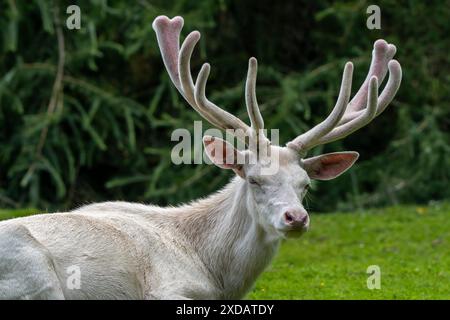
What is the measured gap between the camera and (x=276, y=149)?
7258 mm

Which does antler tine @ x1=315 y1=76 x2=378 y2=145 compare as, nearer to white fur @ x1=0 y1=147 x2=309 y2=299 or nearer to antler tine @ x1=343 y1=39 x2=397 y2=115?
antler tine @ x1=343 y1=39 x2=397 y2=115

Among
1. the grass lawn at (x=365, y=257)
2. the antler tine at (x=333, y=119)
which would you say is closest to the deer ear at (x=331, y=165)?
the antler tine at (x=333, y=119)

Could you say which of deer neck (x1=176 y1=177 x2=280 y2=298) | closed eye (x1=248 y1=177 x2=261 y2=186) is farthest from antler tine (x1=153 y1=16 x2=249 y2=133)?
deer neck (x1=176 y1=177 x2=280 y2=298)

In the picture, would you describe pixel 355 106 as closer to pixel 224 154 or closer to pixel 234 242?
pixel 224 154

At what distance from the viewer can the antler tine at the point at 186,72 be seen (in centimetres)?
738

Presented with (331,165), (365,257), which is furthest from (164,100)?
(331,165)

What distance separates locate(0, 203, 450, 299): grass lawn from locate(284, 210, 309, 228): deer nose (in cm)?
217

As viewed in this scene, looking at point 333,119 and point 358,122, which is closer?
A: point 333,119

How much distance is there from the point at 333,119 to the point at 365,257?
463cm

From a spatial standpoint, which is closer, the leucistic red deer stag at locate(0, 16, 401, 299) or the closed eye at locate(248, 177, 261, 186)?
the leucistic red deer stag at locate(0, 16, 401, 299)

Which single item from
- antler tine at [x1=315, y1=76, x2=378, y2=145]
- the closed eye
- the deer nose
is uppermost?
antler tine at [x1=315, y1=76, x2=378, y2=145]

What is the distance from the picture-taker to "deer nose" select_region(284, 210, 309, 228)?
6699mm

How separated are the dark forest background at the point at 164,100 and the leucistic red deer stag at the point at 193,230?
8.41m

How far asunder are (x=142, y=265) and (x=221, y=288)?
25.9 inches
